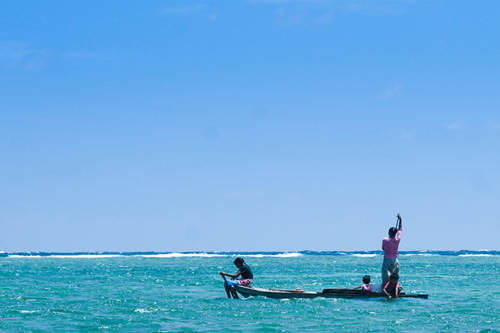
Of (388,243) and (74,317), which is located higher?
(388,243)

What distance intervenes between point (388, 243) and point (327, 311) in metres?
4.21

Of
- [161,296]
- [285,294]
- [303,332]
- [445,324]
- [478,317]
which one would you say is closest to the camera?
[303,332]

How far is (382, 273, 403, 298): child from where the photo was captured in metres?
31.0

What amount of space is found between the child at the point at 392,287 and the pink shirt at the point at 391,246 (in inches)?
39.0

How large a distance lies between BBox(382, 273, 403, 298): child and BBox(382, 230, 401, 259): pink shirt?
99 cm

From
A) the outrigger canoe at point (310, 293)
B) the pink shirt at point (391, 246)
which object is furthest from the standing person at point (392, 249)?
the outrigger canoe at point (310, 293)

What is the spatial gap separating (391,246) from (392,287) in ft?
6.72

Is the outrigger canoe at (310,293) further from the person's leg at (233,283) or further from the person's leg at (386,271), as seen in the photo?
the person's leg at (386,271)

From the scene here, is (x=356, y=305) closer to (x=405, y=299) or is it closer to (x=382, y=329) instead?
(x=405, y=299)

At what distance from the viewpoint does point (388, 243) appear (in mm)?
30359

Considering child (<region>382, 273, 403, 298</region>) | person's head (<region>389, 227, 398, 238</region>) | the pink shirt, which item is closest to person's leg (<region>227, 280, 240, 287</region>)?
child (<region>382, 273, 403, 298</region>)

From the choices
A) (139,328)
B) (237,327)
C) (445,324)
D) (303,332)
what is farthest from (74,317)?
(445,324)

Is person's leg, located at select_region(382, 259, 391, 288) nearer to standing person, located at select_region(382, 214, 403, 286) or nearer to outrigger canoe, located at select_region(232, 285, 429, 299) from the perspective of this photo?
standing person, located at select_region(382, 214, 403, 286)

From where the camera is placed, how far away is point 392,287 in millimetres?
31141
